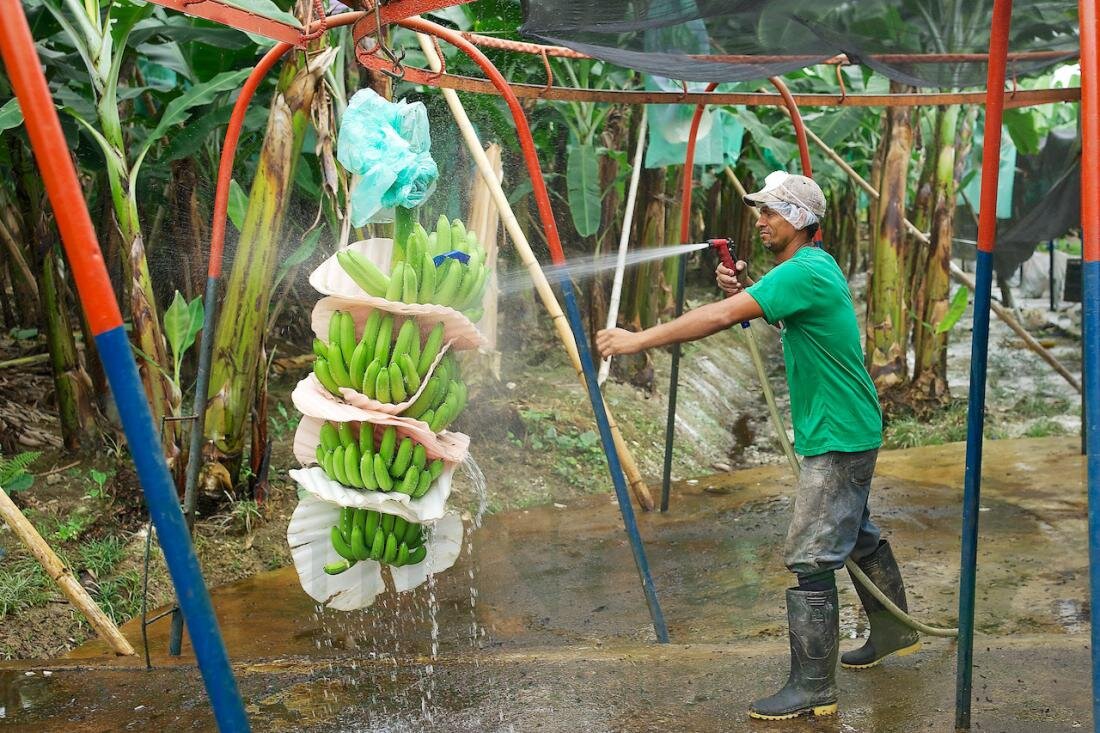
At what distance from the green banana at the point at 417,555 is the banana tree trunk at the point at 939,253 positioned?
6.38 m

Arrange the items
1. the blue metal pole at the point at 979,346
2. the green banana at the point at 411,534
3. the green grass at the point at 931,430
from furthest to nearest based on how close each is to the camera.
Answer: the green grass at the point at 931,430, the green banana at the point at 411,534, the blue metal pole at the point at 979,346

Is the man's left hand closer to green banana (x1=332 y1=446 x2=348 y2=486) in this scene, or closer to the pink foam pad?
the pink foam pad

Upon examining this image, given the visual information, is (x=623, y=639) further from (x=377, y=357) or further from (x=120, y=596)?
(x=120, y=596)

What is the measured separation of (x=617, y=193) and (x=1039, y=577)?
5413 millimetres

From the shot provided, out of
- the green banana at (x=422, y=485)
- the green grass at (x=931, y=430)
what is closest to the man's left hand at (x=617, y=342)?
the green banana at (x=422, y=485)

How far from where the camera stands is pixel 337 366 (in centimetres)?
319

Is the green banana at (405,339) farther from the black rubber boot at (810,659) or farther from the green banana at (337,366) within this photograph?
the black rubber boot at (810,659)

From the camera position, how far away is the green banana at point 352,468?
3.12 metres

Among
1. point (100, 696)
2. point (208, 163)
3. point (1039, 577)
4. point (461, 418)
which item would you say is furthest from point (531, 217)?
point (100, 696)

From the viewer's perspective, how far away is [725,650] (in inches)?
147

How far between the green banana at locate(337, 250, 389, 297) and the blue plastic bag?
0.11 metres

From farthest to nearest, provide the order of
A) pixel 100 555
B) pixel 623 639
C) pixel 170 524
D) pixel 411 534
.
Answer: pixel 100 555 → pixel 623 639 → pixel 411 534 → pixel 170 524

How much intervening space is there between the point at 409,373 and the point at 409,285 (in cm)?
28

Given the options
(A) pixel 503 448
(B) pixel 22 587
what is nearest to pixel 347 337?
(B) pixel 22 587
